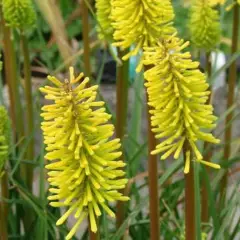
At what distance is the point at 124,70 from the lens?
112cm

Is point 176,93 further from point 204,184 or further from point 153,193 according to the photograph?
point 204,184

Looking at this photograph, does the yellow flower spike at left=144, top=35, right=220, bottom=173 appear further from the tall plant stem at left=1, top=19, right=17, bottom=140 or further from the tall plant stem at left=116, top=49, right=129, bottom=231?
the tall plant stem at left=1, top=19, right=17, bottom=140

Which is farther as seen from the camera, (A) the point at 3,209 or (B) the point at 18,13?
(B) the point at 18,13

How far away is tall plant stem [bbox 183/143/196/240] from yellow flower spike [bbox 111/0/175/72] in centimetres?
14

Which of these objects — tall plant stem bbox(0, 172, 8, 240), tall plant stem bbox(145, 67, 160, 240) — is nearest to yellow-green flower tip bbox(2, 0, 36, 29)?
tall plant stem bbox(0, 172, 8, 240)

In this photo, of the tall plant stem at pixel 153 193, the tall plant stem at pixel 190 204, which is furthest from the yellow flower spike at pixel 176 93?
the tall plant stem at pixel 153 193

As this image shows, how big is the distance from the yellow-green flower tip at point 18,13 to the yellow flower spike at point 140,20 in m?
0.37

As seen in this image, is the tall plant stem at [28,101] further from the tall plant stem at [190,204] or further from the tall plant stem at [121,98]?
the tall plant stem at [190,204]

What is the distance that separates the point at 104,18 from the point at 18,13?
17 centimetres

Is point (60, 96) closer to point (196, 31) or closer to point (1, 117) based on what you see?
point (1, 117)

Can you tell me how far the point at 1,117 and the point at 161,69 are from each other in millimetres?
302

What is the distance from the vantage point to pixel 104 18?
1064 millimetres

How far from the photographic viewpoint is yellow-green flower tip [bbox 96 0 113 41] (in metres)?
1.04

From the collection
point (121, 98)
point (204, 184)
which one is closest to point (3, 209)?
point (121, 98)
